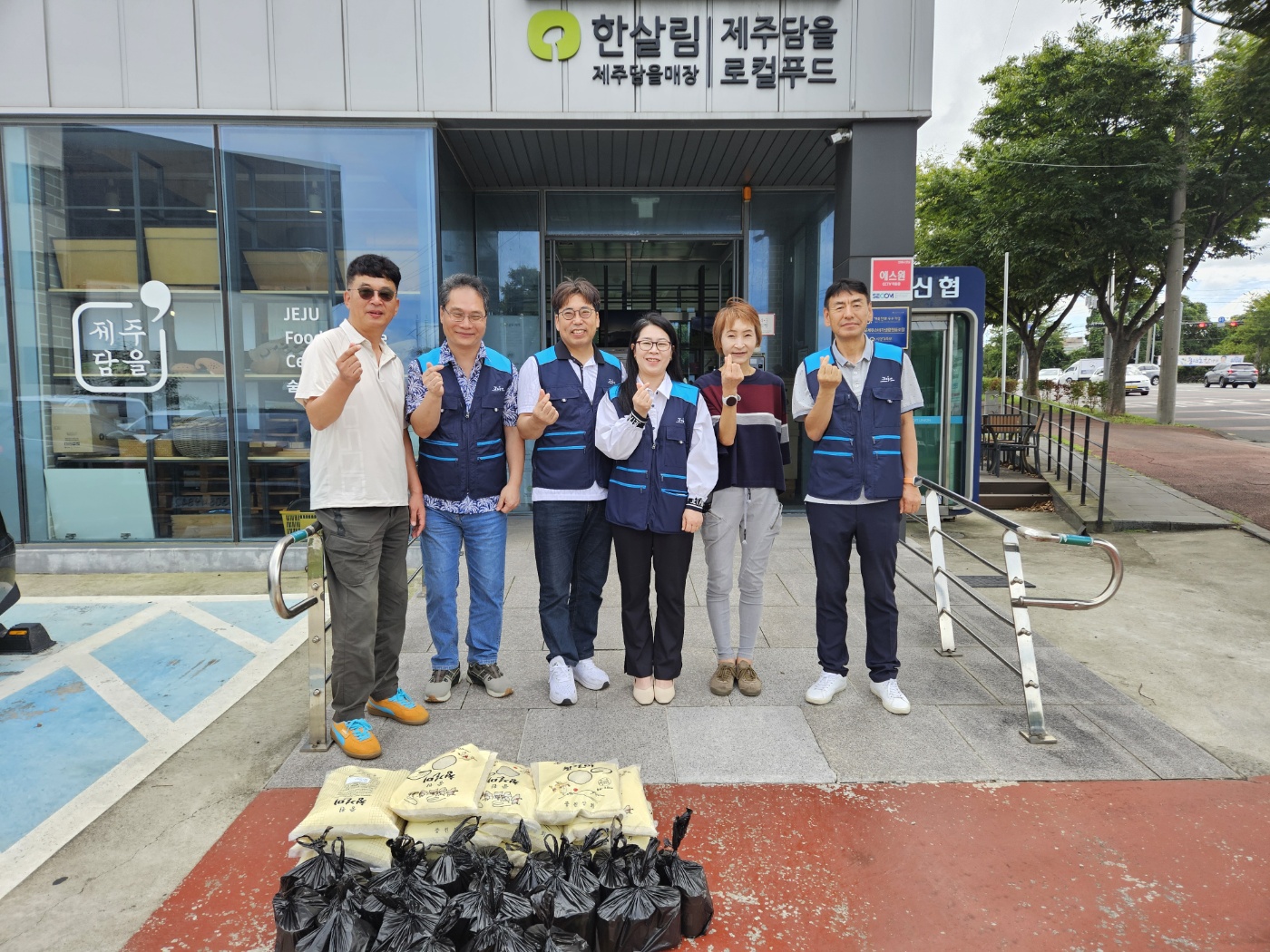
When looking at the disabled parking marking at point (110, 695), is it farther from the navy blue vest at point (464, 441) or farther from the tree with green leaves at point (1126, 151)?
the tree with green leaves at point (1126, 151)

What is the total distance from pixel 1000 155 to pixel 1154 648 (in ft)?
59.7

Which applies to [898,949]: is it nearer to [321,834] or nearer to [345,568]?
[321,834]

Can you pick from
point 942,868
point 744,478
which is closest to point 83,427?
point 744,478

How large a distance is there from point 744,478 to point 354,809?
2215mm

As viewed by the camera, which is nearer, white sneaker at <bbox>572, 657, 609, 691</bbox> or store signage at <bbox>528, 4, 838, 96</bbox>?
white sneaker at <bbox>572, 657, 609, 691</bbox>

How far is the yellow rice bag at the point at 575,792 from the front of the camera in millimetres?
2412

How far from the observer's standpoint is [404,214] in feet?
22.8

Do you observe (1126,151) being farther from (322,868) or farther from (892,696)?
(322,868)

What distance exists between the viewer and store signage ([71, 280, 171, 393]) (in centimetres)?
690

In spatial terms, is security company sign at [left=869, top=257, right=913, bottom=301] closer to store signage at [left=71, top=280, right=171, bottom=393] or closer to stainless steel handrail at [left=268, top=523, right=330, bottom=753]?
stainless steel handrail at [left=268, top=523, right=330, bottom=753]

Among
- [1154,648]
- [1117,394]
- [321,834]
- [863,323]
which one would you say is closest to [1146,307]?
[1117,394]

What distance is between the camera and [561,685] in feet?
12.7

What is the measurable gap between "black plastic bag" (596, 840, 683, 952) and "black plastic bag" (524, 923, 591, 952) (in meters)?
0.08

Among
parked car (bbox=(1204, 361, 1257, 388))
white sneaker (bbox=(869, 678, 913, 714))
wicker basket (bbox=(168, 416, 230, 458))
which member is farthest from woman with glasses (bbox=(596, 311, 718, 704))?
parked car (bbox=(1204, 361, 1257, 388))
